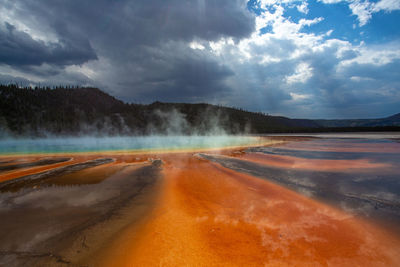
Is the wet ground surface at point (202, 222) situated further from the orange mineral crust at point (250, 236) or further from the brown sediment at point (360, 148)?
the brown sediment at point (360, 148)

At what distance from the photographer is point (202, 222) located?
148 inches

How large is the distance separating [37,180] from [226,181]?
24.4ft

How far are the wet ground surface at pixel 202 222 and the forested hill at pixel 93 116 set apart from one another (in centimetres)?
6644

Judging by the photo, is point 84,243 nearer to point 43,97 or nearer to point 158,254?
point 158,254

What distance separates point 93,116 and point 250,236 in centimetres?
9068

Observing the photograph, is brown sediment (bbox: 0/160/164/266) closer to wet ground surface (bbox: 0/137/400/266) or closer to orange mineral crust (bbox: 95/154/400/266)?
wet ground surface (bbox: 0/137/400/266)

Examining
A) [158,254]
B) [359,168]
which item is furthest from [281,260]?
[359,168]

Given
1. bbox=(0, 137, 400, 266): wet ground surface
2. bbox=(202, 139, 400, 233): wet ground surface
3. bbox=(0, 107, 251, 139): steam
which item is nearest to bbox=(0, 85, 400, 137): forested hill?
bbox=(0, 107, 251, 139): steam

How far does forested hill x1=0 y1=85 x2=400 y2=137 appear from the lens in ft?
205

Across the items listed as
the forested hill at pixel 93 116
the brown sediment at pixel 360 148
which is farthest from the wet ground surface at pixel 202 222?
the forested hill at pixel 93 116

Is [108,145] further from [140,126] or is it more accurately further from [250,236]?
[140,126]

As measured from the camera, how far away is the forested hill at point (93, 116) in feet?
205

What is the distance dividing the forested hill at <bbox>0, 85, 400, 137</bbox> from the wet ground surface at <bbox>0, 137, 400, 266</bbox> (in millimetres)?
66436

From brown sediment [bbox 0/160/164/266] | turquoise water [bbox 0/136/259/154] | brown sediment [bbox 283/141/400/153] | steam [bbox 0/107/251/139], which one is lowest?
brown sediment [bbox 283/141/400/153]
